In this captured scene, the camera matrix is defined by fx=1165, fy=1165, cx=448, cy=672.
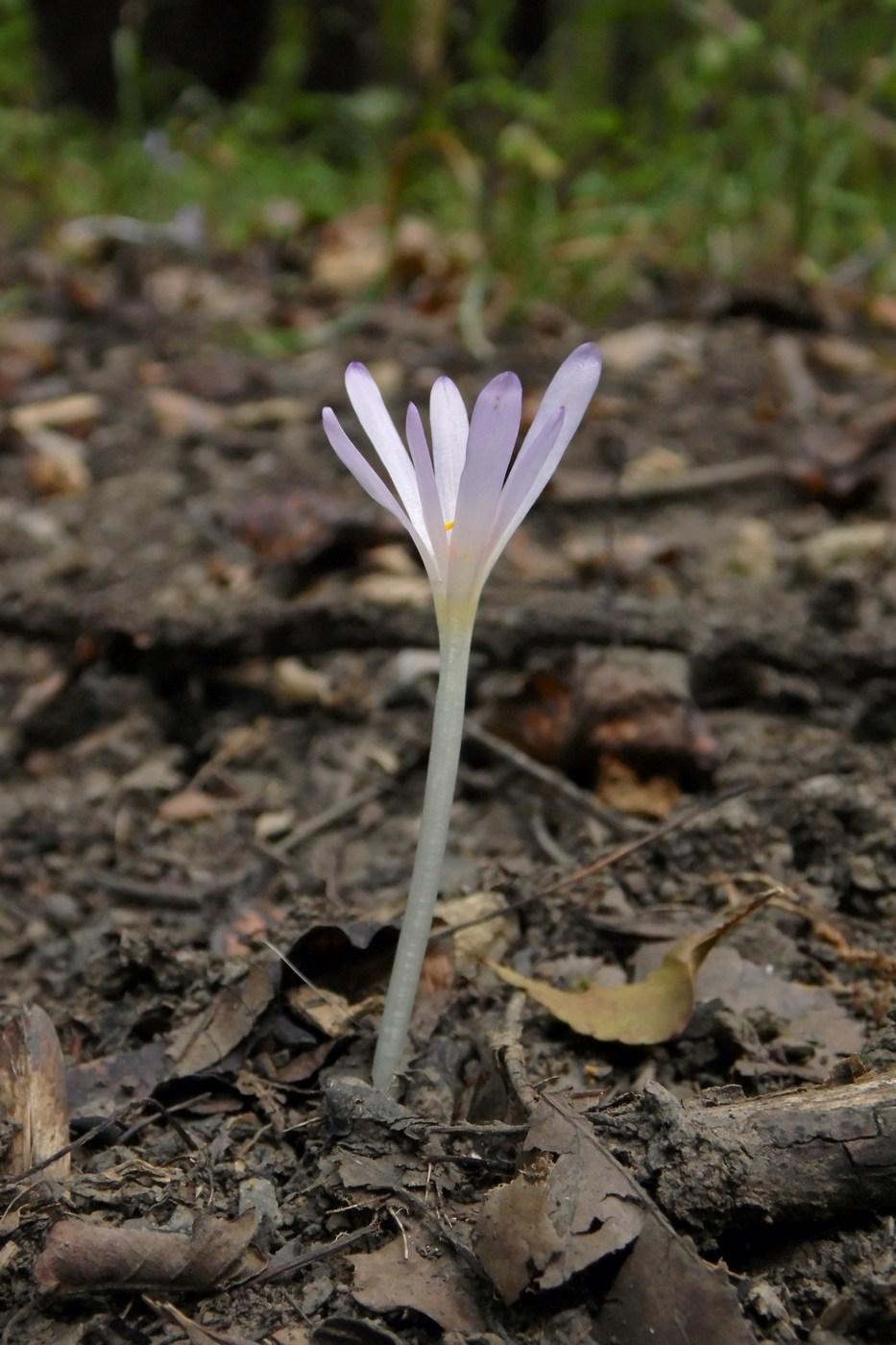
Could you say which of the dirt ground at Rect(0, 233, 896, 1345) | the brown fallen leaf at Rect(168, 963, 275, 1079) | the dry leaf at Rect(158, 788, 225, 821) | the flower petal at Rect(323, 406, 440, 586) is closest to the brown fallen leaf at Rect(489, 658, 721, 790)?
the dirt ground at Rect(0, 233, 896, 1345)

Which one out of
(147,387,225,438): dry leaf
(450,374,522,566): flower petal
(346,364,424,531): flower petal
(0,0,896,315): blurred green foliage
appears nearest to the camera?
(450,374,522,566): flower petal

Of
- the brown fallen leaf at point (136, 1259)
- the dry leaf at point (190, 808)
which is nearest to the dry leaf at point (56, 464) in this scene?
the dry leaf at point (190, 808)

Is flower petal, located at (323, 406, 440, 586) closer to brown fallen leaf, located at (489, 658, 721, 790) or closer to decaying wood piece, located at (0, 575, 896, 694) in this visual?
brown fallen leaf, located at (489, 658, 721, 790)

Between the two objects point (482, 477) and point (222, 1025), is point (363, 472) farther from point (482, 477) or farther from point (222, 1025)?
point (222, 1025)

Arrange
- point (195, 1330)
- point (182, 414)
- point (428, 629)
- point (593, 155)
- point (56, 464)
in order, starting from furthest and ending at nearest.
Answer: point (593, 155) < point (182, 414) < point (56, 464) < point (428, 629) < point (195, 1330)

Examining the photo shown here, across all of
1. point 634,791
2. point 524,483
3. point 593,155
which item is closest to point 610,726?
point 634,791

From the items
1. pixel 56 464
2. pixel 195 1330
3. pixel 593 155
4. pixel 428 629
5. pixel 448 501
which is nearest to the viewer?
pixel 195 1330

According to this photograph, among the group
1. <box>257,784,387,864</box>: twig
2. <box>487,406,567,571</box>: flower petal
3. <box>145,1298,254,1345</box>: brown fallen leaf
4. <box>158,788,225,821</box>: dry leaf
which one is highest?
<box>487,406,567,571</box>: flower petal
